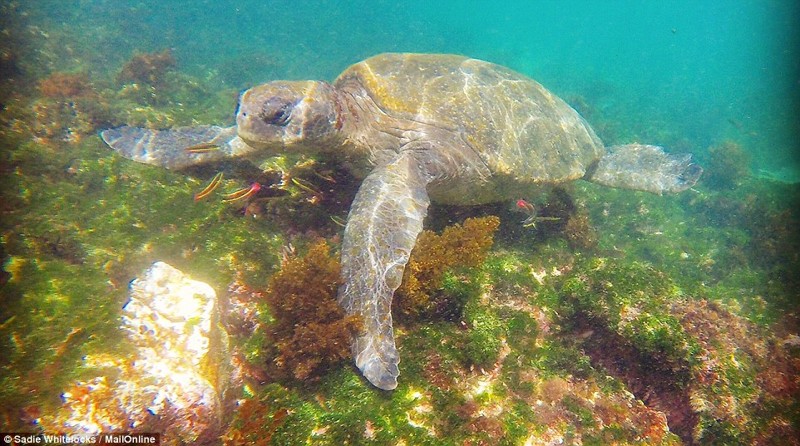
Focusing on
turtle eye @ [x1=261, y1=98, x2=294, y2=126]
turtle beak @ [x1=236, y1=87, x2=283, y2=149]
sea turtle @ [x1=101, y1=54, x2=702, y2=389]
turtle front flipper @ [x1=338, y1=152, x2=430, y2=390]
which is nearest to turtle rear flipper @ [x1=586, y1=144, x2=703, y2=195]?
sea turtle @ [x1=101, y1=54, x2=702, y2=389]

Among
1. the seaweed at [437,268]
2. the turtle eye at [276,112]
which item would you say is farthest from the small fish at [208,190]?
the seaweed at [437,268]

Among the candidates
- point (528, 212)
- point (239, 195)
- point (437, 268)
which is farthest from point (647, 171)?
point (239, 195)

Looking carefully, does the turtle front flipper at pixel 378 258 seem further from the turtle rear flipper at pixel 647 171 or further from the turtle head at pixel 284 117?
the turtle rear flipper at pixel 647 171

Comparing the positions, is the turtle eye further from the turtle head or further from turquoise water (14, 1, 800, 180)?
turquoise water (14, 1, 800, 180)

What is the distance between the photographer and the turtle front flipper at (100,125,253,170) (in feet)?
17.6

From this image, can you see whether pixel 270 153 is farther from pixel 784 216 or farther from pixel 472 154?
pixel 784 216

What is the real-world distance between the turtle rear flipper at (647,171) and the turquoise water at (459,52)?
9.00 feet

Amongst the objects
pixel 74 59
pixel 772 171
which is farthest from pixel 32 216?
pixel 772 171

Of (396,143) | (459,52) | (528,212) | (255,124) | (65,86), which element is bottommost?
(459,52)

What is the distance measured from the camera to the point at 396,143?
5.36 m

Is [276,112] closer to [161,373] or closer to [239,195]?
[239,195]

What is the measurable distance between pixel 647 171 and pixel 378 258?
6505 mm

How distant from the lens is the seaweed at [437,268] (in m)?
3.91

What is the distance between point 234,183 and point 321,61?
849 inches
